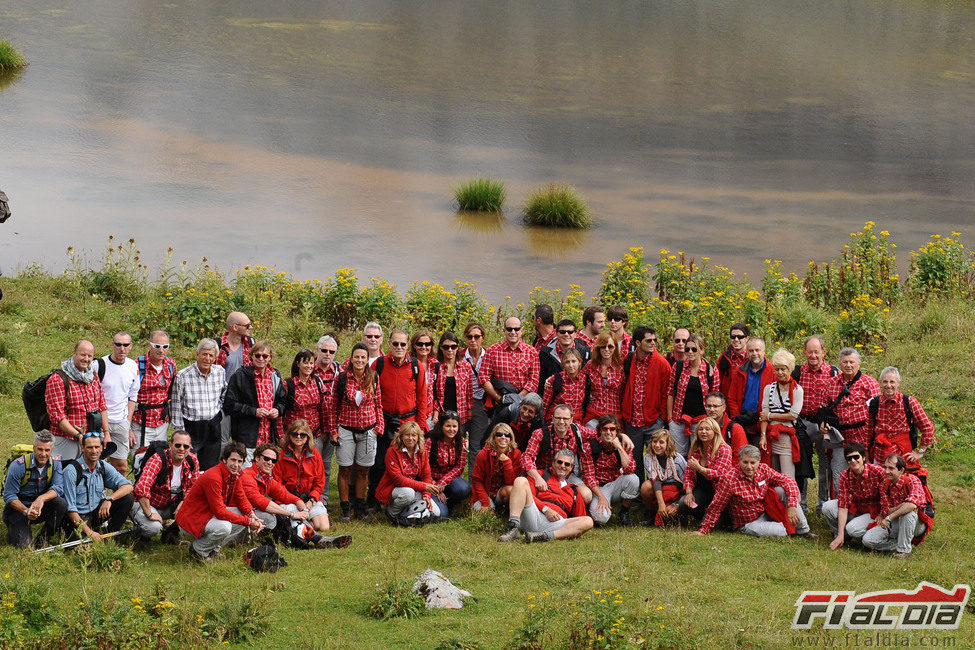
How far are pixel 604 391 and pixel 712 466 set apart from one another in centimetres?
121

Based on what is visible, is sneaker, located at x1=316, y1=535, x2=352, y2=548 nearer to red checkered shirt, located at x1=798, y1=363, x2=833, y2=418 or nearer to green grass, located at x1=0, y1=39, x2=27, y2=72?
red checkered shirt, located at x1=798, y1=363, x2=833, y2=418

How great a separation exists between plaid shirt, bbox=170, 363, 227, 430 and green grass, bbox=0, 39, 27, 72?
91.7ft

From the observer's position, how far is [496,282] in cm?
2069

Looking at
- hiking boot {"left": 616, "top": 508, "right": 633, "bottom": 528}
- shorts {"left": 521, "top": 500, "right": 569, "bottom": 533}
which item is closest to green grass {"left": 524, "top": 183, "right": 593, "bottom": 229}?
hiking boot {"left": 616, "top": 508, "right": 633, "bottom": 528}

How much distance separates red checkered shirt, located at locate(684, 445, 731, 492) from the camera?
30.6ft

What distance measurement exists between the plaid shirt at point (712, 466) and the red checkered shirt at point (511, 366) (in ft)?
5.45

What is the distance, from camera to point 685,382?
9688mm

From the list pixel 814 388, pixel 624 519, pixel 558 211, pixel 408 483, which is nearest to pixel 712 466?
pixel 624 519

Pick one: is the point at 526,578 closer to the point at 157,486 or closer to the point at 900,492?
the point at 157,486

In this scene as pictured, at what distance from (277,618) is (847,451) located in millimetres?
4813

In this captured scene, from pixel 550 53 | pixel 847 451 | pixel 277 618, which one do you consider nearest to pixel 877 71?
pixel 550 53

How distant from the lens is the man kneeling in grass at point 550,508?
29.7ft

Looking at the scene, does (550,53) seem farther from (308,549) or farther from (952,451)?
(308,549)

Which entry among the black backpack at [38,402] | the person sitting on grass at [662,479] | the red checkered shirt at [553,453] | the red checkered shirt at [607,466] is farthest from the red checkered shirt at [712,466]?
the black backpack at [38,402]
